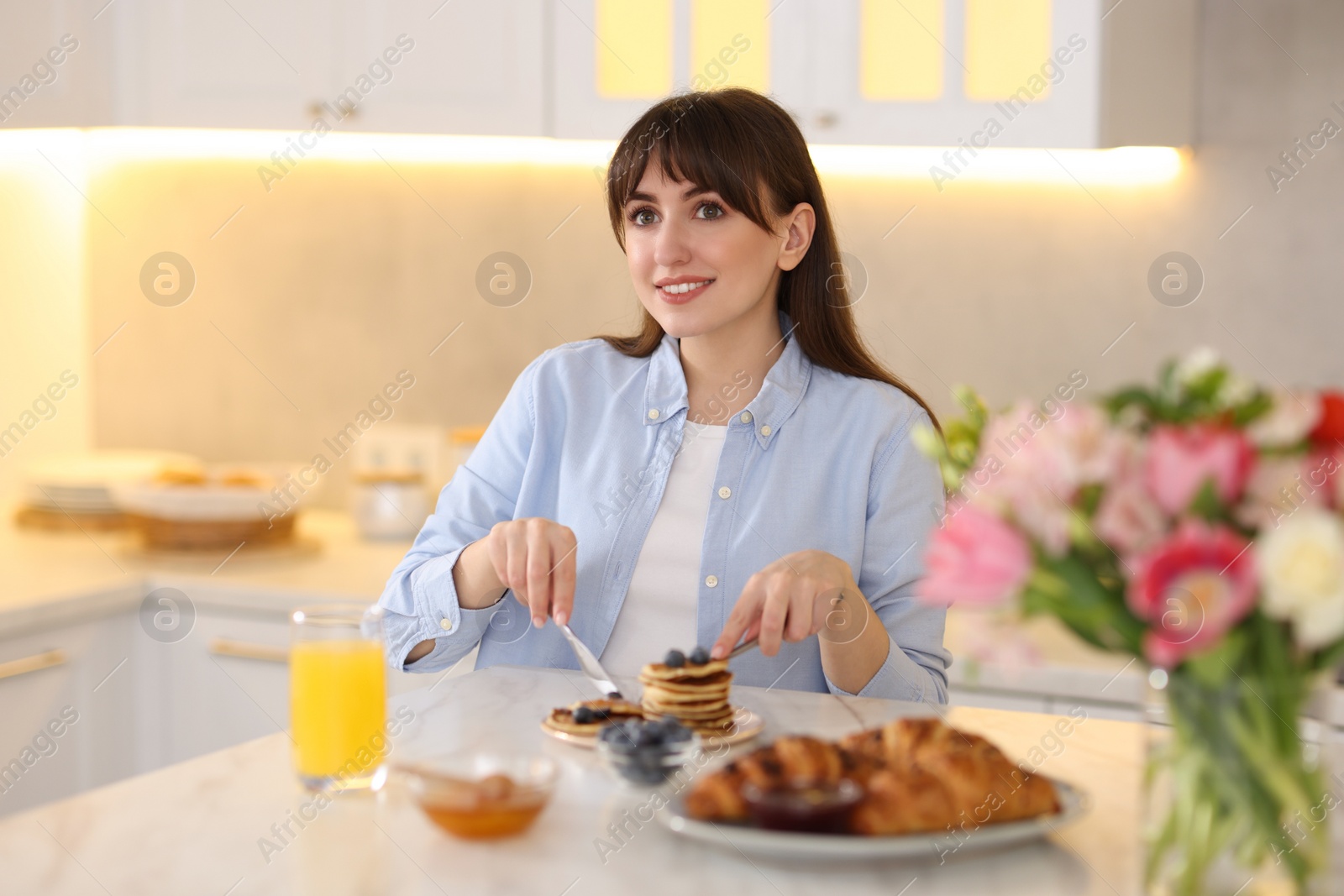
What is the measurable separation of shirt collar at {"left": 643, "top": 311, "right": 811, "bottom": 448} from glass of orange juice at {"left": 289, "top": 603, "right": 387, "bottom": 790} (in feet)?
2.07

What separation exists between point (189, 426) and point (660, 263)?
1847 millimetres

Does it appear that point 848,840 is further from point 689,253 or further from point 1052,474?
point 689,253

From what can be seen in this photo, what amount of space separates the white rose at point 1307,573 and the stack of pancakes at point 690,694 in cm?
51

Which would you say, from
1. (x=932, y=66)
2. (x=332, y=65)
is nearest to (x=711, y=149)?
(x=932, y=66)

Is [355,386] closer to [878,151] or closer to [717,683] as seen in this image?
[878,151]

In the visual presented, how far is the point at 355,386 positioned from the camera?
2.84 metres

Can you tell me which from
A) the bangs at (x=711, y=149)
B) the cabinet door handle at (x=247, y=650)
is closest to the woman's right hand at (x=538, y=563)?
the bangs at (x=711, y=149)

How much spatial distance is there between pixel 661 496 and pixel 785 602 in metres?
0.43

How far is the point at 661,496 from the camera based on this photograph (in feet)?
5.02

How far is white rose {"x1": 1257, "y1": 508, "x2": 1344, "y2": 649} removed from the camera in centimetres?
60

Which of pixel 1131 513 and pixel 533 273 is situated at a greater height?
pixel 533 273

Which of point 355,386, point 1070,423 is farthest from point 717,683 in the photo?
point 355,386

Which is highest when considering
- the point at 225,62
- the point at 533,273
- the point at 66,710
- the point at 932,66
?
the point at 225,62

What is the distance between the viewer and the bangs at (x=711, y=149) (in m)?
1.47
